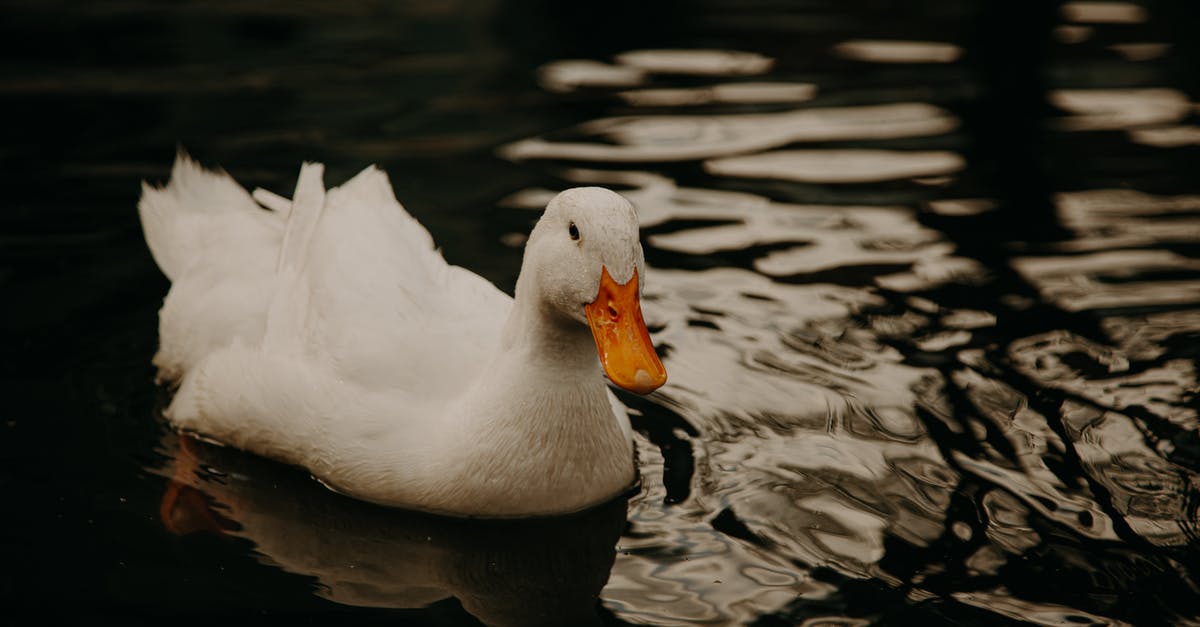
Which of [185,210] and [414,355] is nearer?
[414,355]

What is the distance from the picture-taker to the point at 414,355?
4.65m

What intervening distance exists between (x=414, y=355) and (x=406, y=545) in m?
0.62

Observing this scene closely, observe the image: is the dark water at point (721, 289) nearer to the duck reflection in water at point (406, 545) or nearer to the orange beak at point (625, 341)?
the duck reflection in water at point (406, 545)

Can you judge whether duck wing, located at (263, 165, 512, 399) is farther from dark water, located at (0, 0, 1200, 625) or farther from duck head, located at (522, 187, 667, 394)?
duck head, located at (522, 187, 667, 394)

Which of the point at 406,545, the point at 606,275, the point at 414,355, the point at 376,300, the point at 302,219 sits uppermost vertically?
the point at 606,275

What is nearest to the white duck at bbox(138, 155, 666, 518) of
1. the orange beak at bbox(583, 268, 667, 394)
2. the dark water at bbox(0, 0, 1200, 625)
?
the orange beak at bbox(583, 268, 667, 394)

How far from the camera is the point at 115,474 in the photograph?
4.85 m

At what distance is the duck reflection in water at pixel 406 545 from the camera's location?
4.19 metres

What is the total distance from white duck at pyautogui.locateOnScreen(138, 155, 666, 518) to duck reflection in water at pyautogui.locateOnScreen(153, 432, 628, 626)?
72mm

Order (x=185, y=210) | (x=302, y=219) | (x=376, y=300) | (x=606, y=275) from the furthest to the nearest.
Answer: (x=185, y=210) < (x=302, y=219) < (x=376, y=300) < (x=606, y=275)

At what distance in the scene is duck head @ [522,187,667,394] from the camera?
3977 mm

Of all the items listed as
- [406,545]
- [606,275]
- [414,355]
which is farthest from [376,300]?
[606,275]

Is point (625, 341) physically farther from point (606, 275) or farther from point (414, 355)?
point (414, 355)

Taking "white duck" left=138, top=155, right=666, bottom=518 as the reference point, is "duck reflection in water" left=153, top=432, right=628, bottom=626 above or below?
below
